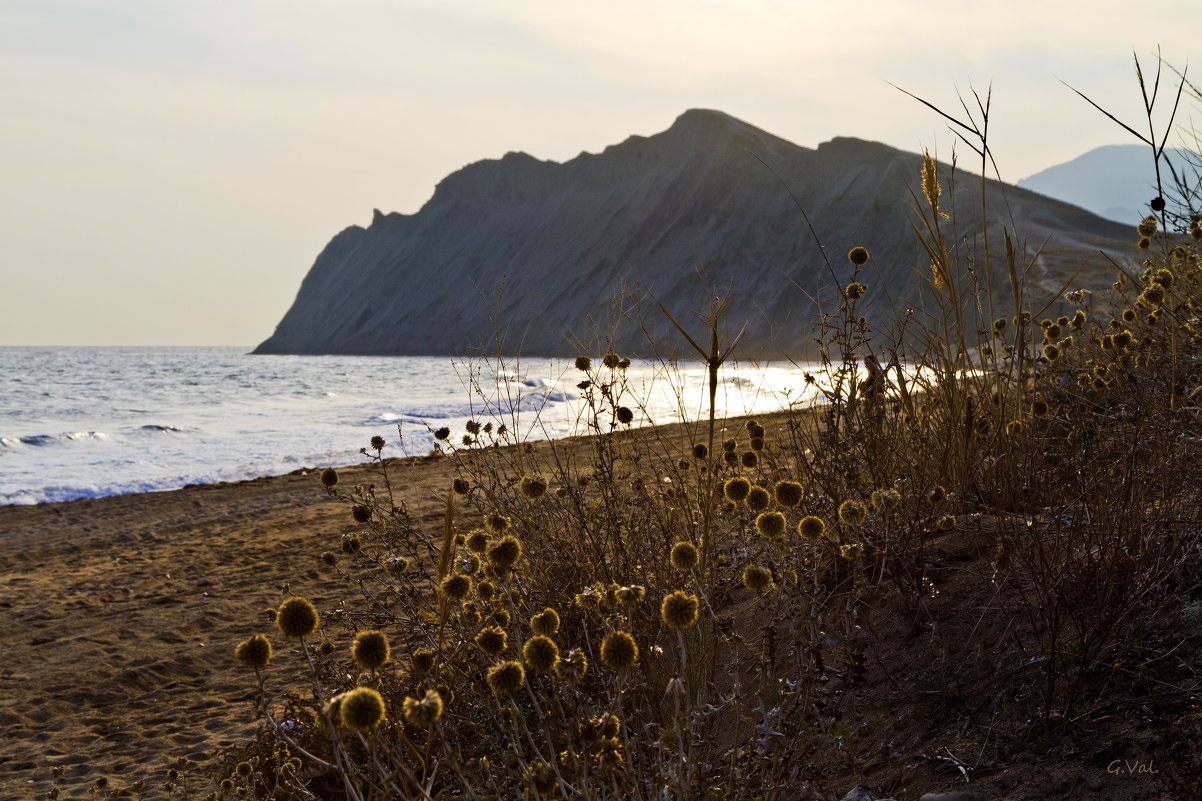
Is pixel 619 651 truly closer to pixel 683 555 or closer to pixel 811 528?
pixel 683 555

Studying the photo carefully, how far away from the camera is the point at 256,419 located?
81.2 ft

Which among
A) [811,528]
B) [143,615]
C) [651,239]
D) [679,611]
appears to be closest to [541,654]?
[679,611]

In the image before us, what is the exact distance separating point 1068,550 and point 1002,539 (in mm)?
347

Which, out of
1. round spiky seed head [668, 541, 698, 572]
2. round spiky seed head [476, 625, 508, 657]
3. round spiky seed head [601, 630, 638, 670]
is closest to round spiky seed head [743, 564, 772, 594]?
round spiky seed head [668, 541, 698, 572]

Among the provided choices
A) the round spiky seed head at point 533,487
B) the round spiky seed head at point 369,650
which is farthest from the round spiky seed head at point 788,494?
the round spiky seed head at point 369,650

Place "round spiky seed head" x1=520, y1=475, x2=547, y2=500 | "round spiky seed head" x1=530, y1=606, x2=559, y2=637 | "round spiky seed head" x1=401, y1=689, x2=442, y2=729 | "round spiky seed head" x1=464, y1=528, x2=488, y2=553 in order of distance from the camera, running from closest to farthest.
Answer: "round spiky seed head" x1=401, y1=689, x2=442, y2=729, "round spiky seed head" x1=530, y1=606, x2=559, y2=637, "round spiky seed head" x1=464, y1=528, x2=488, y2=553, "round spiky seed head" x1=520, y1=475, x2=547, y2=500

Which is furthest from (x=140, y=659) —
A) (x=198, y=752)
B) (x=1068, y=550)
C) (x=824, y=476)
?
(x=1068, y=550)

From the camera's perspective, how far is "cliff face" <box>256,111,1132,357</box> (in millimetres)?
58719

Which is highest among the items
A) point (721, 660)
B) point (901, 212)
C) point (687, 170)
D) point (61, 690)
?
point (687, 170)

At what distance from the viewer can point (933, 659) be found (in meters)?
2.74

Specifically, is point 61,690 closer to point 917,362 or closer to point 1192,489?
point 917,362

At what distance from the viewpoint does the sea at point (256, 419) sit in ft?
43.8

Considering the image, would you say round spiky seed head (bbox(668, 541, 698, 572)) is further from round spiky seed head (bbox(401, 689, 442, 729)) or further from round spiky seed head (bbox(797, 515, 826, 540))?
round spiky seed head (bbox(401, 689, 442, 729))

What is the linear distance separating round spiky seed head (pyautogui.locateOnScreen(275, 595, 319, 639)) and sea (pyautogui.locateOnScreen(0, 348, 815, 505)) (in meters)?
2.34
